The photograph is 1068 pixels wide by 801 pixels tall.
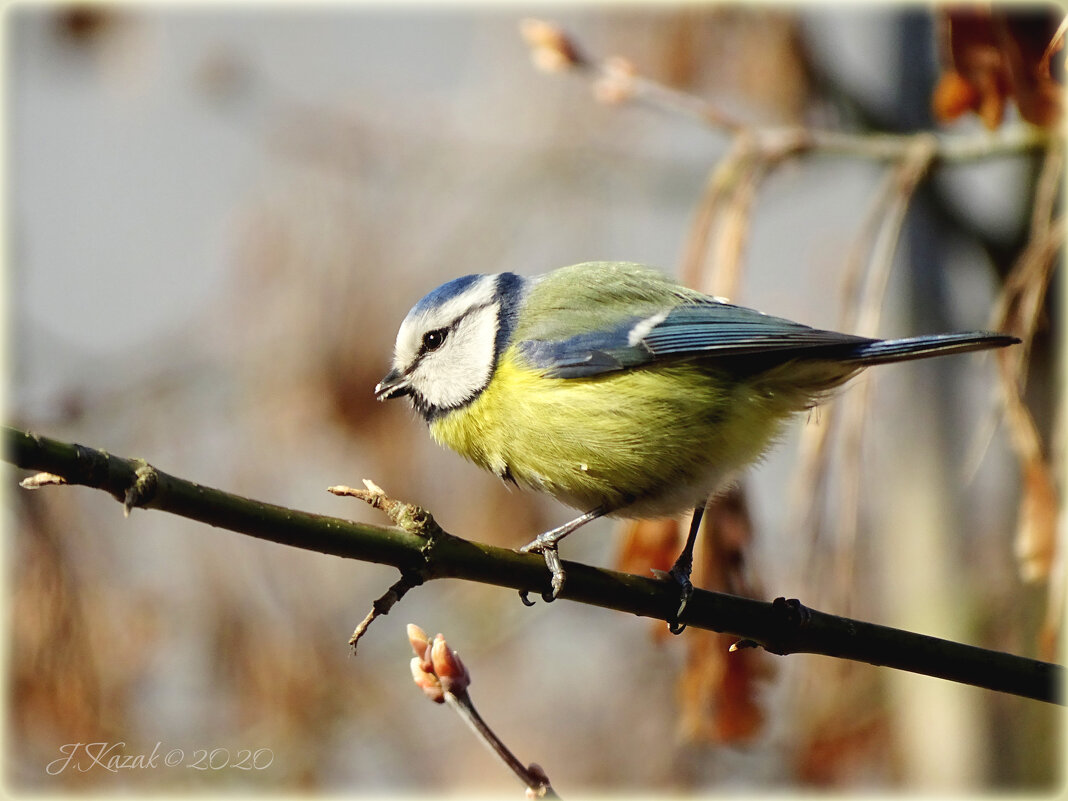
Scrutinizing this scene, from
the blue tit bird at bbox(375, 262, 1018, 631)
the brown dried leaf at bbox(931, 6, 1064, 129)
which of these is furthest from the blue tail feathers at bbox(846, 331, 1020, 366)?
the brown dried leaf at bbox(931, 6, 1064, 129)

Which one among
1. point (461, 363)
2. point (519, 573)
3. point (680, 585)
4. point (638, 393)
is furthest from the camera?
point (461, 363)

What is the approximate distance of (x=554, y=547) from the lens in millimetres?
1760

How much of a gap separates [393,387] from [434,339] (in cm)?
14

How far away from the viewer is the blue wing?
1.99 m

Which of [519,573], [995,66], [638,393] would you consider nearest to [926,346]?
[638,393]

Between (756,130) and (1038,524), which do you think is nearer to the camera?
(1038,524)

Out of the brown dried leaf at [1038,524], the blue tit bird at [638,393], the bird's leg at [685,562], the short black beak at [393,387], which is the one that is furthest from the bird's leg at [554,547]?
the brown dried leaf at [1038,524]

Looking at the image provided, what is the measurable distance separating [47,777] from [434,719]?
156 cm

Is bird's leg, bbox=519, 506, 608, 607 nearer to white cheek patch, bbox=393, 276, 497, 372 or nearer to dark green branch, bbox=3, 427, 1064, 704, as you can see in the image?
dark green branch, bbox=3, 427, 1064, 704

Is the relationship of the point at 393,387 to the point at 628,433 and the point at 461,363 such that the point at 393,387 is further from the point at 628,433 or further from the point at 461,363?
the point at 628,433

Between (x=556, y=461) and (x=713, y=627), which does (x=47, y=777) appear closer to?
(x=556, y=461)

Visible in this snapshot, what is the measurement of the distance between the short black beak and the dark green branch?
867 mm

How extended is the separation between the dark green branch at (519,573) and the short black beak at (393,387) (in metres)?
0.87

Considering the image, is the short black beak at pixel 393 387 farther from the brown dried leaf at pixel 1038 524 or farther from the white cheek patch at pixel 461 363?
the brown dried leaf at pixel 1038 524
